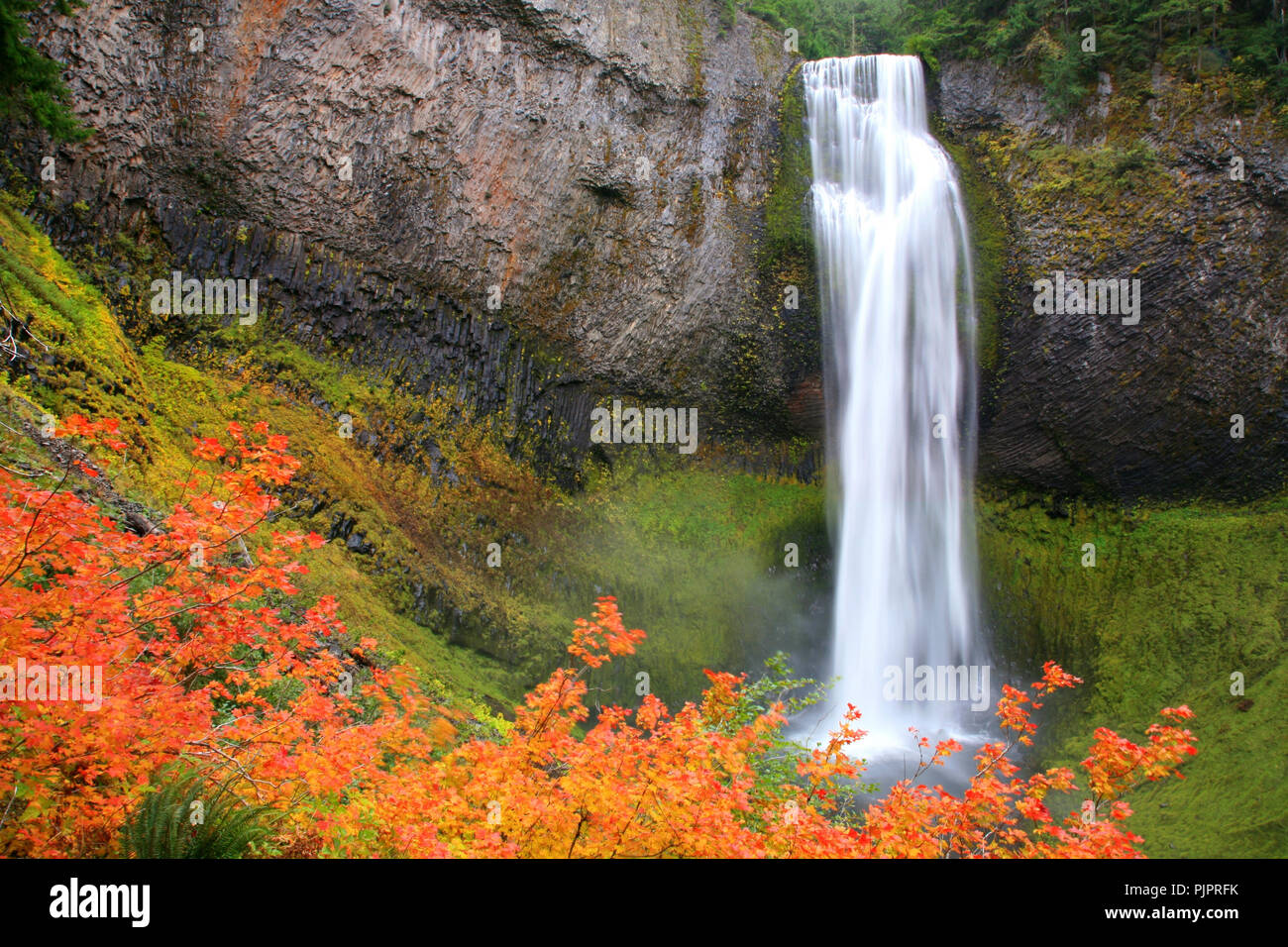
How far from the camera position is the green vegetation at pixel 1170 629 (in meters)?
12.3

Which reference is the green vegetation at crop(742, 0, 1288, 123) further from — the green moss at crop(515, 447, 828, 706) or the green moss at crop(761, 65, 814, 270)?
the green moss at crop(515, 447, 828, 706)

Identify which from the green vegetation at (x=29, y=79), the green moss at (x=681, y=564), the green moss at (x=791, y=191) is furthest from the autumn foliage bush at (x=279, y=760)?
the green moss at (x=791, y=191)

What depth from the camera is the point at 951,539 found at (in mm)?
18984

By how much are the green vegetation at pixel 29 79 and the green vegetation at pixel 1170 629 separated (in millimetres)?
21687

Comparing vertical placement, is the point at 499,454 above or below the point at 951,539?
above

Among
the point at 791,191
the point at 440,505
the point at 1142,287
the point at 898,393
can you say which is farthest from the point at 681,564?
the point at 1142,287

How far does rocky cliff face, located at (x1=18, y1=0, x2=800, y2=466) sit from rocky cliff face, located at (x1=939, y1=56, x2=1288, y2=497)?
20.6 feet

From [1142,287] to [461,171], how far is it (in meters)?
16.5

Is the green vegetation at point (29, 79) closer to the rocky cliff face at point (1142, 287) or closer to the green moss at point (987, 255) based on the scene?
the green moss at point (987, 255)

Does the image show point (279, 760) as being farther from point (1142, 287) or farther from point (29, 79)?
point (1142, 287)
